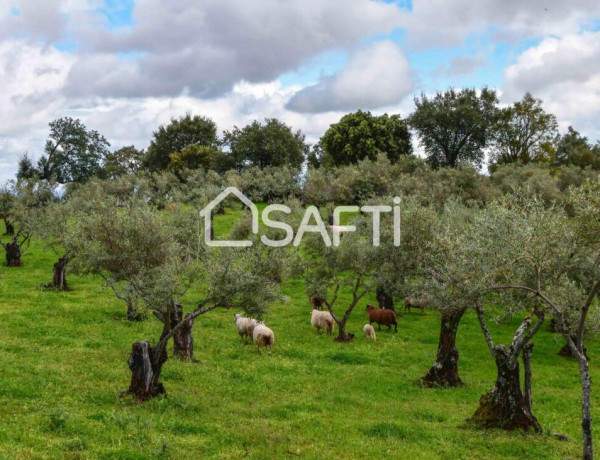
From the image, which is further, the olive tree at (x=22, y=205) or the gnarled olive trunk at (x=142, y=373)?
the olive tree at (x=22, y=205)

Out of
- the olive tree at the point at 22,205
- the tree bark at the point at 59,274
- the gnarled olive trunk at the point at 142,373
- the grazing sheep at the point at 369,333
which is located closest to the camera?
the gnarled olive trunk at the point at 142,373

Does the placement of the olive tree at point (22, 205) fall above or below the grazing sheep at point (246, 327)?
above

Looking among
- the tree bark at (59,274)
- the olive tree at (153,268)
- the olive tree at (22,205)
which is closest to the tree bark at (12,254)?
the olive tree at (22,205)

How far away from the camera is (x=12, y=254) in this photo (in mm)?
55250

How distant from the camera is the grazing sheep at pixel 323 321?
3922 cm

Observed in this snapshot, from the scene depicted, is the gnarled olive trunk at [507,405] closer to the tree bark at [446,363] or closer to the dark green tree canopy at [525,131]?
the tree bark at [446,363]

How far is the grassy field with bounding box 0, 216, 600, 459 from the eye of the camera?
57.0 feet

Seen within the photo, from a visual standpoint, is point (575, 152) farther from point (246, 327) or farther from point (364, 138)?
point (246, 327)

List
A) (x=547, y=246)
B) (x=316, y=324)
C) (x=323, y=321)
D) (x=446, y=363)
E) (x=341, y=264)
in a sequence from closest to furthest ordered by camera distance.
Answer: (x=547, y=246)
(x=446, y=363)
(x=341, y=264)
(x=323, y=321)
(x=316, y=324)

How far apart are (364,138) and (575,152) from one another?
44918 mm

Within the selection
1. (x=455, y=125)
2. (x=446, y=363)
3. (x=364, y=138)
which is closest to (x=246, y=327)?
(x=446, y=363)

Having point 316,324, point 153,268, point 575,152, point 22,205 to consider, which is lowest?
point 316,324

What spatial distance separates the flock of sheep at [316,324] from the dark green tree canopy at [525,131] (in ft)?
258

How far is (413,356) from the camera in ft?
111
